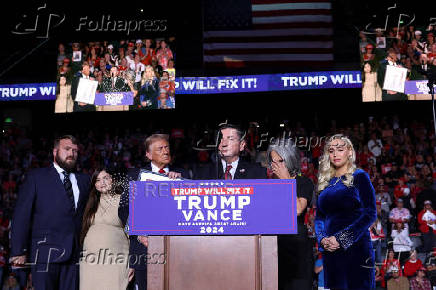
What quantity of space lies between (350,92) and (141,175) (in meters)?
14.1

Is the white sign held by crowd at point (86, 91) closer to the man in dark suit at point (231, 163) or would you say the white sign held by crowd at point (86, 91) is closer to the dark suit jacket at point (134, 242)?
the dark suit jacket at point (134, 242)

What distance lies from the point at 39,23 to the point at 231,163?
44.6 feet

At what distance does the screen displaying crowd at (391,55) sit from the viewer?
10.4 meters

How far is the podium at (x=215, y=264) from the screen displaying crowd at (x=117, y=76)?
7956 millimetres

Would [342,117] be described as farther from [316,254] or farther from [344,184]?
[344,184]

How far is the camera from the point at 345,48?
1600 cm

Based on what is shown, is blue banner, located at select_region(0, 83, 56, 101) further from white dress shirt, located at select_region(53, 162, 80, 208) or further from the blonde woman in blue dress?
the blonde woman in blue dress

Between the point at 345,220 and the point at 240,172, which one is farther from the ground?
the point at 240,172

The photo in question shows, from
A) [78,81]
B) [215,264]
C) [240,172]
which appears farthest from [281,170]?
[78,81]

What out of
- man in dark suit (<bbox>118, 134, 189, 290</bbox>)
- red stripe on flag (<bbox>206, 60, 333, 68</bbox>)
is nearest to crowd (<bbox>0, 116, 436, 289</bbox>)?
red stripe on flag (<bbox>206, 60, 333, 68</bbox>)

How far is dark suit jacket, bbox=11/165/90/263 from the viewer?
402 cm

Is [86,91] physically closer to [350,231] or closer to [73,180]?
[73,180]

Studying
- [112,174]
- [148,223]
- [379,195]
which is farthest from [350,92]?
[148,223]

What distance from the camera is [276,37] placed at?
32.2 feet
